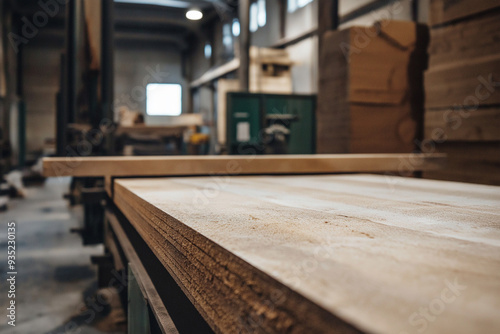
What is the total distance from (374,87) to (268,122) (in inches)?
160

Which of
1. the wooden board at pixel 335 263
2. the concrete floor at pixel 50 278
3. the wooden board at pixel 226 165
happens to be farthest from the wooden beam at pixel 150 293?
the concrete floor at pixel 50 278

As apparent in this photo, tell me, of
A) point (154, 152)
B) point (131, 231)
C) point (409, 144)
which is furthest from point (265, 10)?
point (131, 231)

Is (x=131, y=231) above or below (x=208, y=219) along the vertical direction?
below

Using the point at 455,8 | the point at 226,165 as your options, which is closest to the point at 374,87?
the point at 455,8

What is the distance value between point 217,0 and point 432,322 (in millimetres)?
12816

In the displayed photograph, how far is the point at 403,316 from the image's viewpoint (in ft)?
0.82

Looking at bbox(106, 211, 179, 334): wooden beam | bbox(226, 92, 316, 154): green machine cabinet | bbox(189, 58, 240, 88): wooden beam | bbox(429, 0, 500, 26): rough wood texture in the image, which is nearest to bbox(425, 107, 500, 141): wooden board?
bbox(429, 0, 500, 26): rough wood texture

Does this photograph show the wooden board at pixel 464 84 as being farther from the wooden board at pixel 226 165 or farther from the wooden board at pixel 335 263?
the wooden board at pixel 335 263

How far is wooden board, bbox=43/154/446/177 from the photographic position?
1.48 meters

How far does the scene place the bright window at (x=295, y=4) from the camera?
8.51 m

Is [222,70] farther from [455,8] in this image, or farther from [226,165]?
[226,165]

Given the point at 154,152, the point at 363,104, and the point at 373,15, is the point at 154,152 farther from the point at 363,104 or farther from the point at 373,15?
the point at 363,104

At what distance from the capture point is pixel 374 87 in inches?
110

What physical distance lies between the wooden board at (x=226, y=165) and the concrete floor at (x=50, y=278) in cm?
91
